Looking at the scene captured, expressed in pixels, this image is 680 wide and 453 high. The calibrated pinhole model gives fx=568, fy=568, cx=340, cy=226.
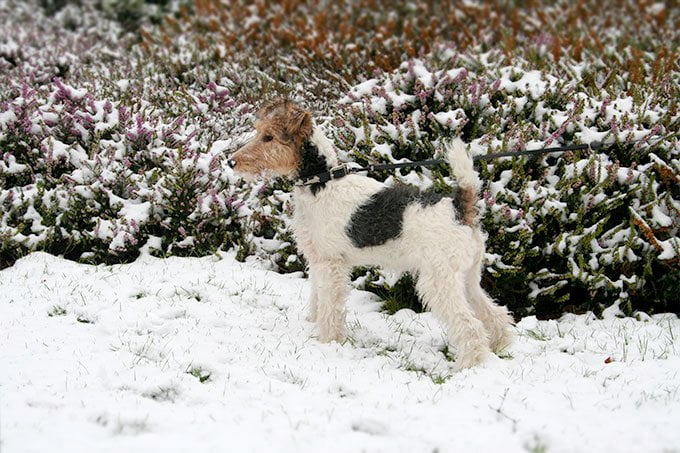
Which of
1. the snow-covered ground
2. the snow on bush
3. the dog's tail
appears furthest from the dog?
the snow on bush

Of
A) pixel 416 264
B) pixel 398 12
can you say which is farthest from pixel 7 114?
pixel 398 12

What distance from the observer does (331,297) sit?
4031 millimetres

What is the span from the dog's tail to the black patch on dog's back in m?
0.04

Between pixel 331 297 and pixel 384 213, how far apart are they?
2.41 ft

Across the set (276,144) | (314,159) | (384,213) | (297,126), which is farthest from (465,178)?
(276,144)

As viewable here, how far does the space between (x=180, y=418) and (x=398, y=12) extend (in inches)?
448

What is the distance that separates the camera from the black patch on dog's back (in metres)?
3.75

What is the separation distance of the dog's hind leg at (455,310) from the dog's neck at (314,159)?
0.97 metres

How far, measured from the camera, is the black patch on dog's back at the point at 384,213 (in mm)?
3746

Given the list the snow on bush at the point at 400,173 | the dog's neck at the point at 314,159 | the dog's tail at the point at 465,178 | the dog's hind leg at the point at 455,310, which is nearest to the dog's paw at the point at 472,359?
the dog's hind leg at the point at 455,310

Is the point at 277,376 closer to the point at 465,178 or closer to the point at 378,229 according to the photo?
the point at 378,229

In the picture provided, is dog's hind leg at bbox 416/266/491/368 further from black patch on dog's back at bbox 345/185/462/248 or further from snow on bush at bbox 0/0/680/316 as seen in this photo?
snow on bush at bbox 0/0/680/316

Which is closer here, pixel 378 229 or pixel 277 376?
pixel 277 376

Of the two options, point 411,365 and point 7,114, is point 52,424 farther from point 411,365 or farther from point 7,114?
point 7,114
